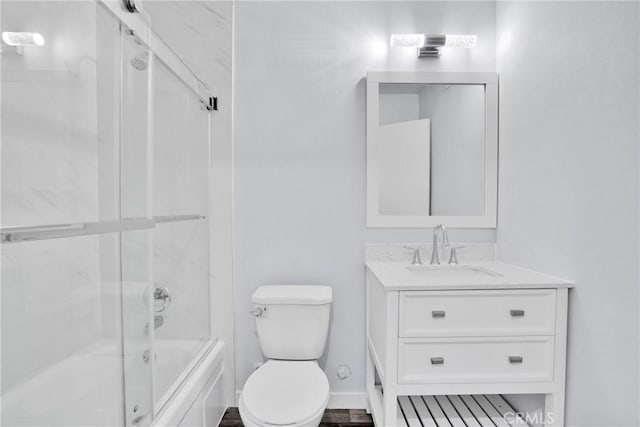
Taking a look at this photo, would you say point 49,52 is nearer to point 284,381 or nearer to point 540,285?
point 284,381

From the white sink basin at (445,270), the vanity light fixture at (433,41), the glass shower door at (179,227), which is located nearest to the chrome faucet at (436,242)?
the white sink basin at (445,270)

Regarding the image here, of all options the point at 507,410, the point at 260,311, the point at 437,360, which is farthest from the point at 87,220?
the point at 507,410

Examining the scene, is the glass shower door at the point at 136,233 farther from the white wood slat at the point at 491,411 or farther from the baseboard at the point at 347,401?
the white wood slat at the point at 491,411

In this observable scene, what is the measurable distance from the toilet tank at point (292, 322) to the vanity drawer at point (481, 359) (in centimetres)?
52

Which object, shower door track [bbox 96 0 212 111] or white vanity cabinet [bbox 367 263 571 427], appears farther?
white vanity cabinet [bbox 367 263 571 427]

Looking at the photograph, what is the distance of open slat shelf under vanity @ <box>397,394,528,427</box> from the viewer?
1.60 metres

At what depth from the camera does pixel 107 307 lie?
1337 millimetres

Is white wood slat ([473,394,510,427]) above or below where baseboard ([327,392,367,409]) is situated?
above

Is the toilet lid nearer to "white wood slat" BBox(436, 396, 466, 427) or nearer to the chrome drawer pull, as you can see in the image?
the chrome drawer pull

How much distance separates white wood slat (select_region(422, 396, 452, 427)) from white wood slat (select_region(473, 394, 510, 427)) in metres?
0.21

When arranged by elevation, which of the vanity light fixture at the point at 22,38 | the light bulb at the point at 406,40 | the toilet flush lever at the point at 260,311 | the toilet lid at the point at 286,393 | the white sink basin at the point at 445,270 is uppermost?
the light bulb at the point at 406,40

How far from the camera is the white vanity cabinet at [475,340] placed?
4.56 feet

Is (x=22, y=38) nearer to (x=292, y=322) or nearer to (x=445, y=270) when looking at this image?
(x=292, y=322)

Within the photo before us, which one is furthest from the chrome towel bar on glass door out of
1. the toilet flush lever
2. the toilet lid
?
the toilet lid
